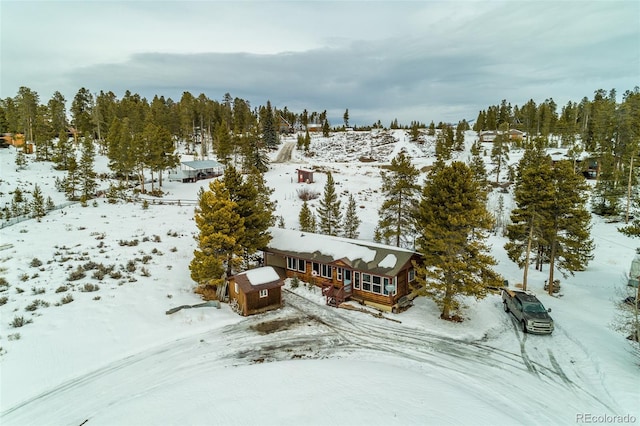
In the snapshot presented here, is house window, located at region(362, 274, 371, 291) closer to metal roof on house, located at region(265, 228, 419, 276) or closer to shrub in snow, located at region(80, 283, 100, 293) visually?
metal roof on house, located at region(265, 228, 419, 276)

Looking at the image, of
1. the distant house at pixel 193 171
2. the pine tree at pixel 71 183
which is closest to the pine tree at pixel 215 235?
the pine tree at pixel 71 183

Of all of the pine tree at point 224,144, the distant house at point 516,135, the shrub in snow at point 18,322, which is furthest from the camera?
the distant house at point 516,135

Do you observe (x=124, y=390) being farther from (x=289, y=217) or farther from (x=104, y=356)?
(x=289, y=217)

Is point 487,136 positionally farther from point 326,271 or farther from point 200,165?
point 326,271

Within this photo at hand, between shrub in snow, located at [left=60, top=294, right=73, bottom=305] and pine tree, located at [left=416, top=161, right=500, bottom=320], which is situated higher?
pine tree, located at [left=416, top=161, right=500, bottom=320]

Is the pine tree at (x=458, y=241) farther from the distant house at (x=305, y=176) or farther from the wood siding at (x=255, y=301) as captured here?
the distant house at (x=305, y=176)

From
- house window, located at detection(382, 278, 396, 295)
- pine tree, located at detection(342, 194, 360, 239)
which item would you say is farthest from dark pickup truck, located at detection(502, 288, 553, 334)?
pine tree, located at detection(342, 194, 360, 239)

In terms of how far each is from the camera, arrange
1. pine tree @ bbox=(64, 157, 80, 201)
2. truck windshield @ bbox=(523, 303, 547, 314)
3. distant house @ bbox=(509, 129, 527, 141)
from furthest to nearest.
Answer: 1. distant house @ bbox=(509, 129, 527, 141)
2. pine tree @ bbox=(64, 157, 80, 201)
3. truck windshield @ bbox=(523, 303, 547, 314)
